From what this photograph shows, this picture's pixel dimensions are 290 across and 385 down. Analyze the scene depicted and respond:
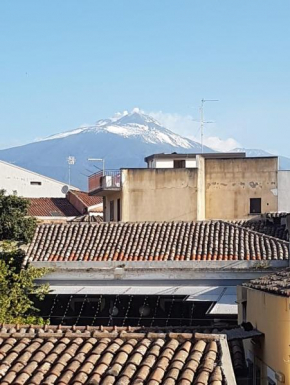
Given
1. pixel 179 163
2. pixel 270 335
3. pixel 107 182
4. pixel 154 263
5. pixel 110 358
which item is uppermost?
pixel 179 163

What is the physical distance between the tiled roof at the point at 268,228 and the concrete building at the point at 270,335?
15.7m

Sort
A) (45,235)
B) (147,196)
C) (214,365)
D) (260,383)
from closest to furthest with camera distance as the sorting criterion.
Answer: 1. (214,365)
2. (260,383)
3. (45,235)
4. (147,196)

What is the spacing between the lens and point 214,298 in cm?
2269

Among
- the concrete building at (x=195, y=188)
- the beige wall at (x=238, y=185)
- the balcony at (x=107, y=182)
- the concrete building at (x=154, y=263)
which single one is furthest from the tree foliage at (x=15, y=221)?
the beige wall at (x=238, y=185)

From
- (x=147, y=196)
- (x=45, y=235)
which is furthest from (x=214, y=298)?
(x=147, y=196)

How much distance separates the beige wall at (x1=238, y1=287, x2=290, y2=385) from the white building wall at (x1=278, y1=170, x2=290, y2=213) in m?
27.1

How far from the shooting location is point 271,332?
13.1m

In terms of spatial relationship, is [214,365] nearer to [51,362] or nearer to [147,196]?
[51,362]

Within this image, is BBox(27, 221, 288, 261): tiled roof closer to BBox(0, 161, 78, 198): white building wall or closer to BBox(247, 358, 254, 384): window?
BBox(247, 358, 254, 384): window

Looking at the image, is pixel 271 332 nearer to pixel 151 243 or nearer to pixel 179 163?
pixel 151 243

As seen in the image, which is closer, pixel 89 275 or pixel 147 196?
pixel 89 275

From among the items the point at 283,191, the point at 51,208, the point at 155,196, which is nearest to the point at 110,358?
the point at 155,196

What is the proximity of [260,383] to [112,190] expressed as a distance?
26435mm

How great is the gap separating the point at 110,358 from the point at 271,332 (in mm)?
3017
